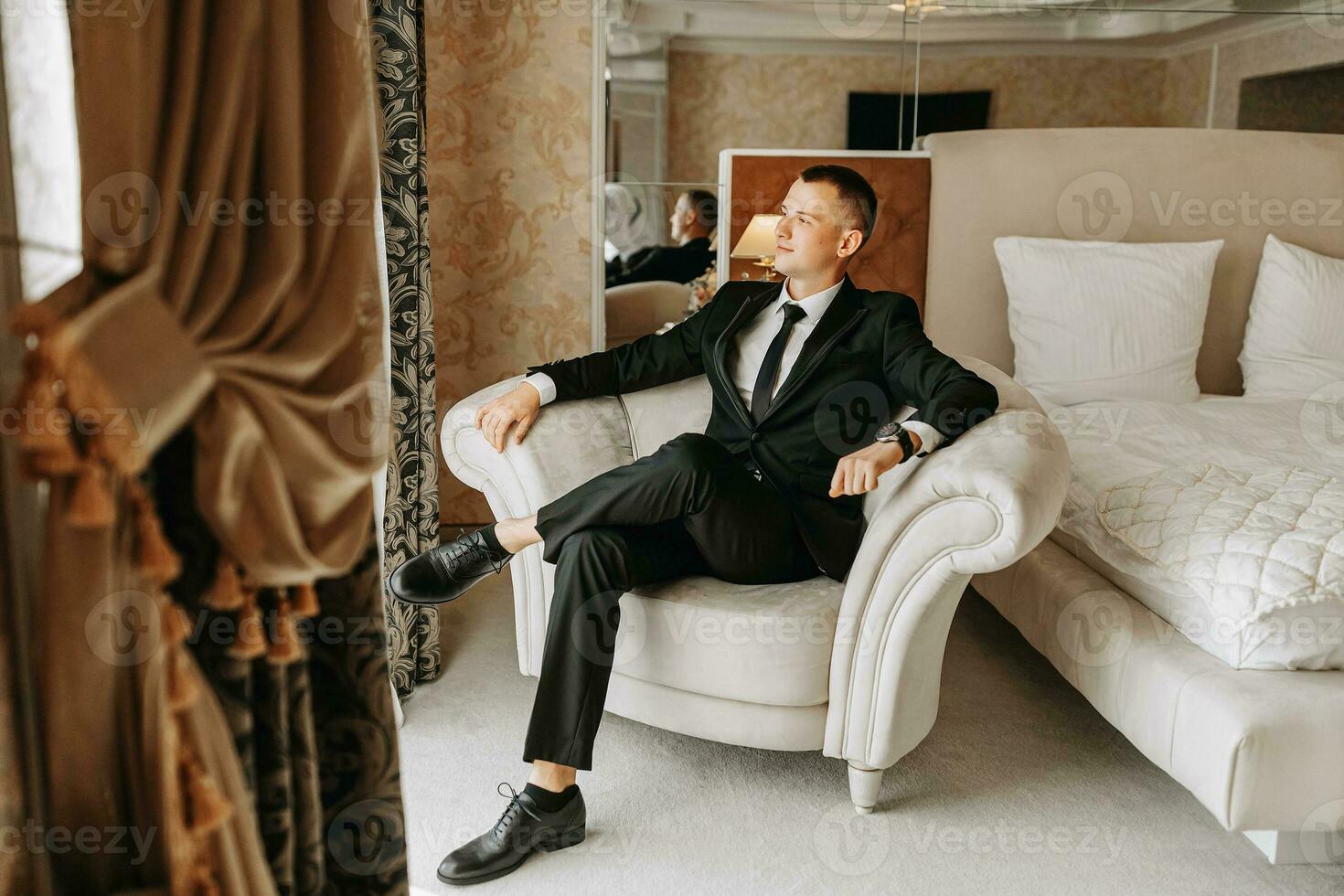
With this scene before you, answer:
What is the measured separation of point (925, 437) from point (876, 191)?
1.69m

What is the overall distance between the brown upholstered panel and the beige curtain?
249 centimetres

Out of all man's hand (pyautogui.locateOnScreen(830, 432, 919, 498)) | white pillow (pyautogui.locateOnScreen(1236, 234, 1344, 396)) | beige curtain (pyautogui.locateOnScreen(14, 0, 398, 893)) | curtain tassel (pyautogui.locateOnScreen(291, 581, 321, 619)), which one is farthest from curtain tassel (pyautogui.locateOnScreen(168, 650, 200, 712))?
white pillow (pyautogui.locateOnScreen(1236, 234, 1344, 396))

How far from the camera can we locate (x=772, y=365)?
215cm

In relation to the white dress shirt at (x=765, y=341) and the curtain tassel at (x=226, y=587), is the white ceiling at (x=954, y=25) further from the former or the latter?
the curtain tassel at (x=226, y=587)

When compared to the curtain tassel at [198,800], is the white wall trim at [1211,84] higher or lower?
higher

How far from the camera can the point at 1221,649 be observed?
5.70 ft

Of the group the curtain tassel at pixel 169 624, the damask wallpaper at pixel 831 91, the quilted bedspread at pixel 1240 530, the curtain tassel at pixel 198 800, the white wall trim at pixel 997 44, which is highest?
the white wall trim at pixel 997 44

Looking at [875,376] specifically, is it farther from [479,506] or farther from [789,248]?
[479,506]

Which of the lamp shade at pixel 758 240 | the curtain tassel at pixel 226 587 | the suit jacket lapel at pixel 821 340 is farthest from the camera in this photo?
the lamp shade at pixel 758 240

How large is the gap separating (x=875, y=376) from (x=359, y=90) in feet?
4.61

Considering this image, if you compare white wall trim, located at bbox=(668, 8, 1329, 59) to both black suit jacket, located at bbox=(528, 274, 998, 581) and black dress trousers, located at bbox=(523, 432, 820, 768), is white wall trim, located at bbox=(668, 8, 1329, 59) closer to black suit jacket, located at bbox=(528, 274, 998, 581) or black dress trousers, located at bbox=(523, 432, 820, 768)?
black suit jacket, located at bbox=(528, 274, 998, 581)

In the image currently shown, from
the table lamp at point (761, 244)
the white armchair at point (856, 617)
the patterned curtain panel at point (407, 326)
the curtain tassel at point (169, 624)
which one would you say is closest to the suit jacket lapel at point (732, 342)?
the white armchair at point (856, 617)

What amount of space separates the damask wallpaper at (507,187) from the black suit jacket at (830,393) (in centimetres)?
115

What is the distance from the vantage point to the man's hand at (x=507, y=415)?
2.07 meters
